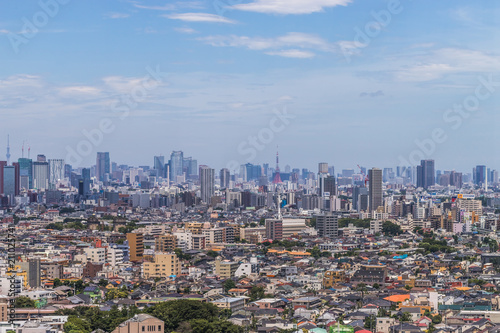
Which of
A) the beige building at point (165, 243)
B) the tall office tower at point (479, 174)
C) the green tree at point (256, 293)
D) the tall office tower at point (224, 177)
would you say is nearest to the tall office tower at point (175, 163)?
the tall office tower at point (224, 177)

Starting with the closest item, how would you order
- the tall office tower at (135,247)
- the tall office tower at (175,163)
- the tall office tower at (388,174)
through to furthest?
the tall office tower at (135,247)
the tall office tower at (388,174)
the tall office tower at (175,163)

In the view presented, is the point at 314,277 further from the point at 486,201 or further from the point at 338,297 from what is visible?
the point at 486,201

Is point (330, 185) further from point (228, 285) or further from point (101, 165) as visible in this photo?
point (228, 285)

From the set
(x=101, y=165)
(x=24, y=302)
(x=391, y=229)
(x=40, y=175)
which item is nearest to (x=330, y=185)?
(x=391, y=229)

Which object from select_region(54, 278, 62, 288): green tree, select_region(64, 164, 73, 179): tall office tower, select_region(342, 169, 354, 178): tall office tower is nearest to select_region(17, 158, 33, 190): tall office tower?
select_region(64, 164, 73, 179): tall office tower

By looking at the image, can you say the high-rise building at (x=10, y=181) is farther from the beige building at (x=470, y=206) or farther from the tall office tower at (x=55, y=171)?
the beige building at (x=470, y=206)

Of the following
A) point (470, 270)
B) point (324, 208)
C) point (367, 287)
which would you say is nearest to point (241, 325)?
point (367, 287)
